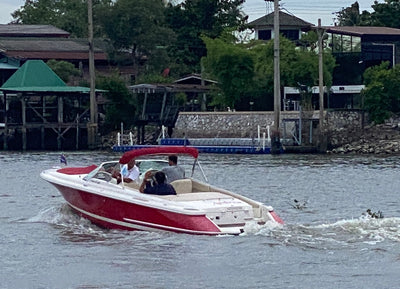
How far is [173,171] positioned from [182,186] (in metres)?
0.50

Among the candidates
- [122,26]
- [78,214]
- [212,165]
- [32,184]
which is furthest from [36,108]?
[78,214]

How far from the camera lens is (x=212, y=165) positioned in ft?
144

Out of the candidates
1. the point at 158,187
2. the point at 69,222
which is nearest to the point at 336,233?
the point at 158,187

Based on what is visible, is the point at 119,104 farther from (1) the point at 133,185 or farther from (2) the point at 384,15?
(1) the point at 133,185

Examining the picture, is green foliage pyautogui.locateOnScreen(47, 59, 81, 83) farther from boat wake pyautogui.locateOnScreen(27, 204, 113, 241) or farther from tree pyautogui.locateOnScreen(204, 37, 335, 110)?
boat wake pyautogui.locateOnScreen(27, 204, 113, 241)

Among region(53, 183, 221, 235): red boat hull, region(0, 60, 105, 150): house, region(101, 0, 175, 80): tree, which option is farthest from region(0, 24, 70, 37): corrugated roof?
region(53, 183, 221, 235): red boat hull

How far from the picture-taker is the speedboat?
1978cm

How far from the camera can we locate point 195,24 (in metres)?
78.2

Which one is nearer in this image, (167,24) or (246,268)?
(246,268)

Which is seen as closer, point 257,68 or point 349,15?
point 257,68

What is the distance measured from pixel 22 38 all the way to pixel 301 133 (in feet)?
98.9

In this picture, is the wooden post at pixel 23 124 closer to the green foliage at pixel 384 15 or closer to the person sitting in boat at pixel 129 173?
the green foliage at pixel 384 15

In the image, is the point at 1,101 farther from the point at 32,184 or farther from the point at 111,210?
the point at 111,210

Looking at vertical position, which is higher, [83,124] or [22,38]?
[22,38]
